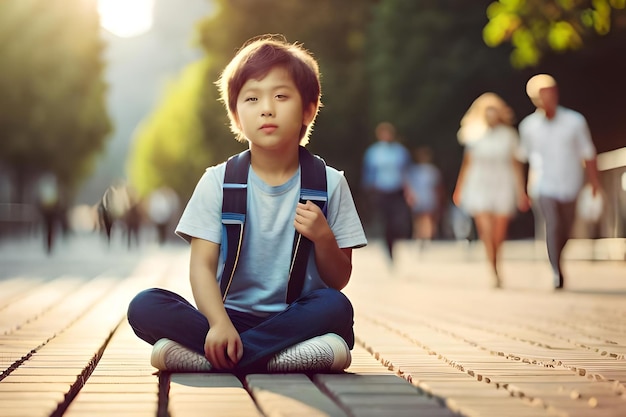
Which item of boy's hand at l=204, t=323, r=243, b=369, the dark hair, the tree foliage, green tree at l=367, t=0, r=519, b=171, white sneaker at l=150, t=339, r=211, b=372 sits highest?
green tree at l=367, t=0, r=519, b=171

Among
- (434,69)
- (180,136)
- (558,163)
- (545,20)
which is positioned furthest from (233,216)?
(180,136)

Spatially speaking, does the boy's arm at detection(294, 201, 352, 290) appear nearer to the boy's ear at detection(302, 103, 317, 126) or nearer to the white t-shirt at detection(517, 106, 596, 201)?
the boy's ear at detection(302, 103, 317, 126)

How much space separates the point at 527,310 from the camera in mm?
8555

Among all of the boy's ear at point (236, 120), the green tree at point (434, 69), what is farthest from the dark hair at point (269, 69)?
the green tree at point (434, 69)

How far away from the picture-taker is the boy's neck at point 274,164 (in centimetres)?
471

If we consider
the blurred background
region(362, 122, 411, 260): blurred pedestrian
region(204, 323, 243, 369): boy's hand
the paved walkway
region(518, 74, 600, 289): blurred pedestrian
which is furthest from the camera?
the blurred background

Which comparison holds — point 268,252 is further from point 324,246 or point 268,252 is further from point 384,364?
point 384,364

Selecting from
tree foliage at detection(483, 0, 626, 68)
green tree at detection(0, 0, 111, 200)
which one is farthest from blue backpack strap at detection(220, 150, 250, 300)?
green tree at detection(0, 0, 111, 200)

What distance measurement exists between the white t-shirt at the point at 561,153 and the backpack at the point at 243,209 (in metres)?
6.83

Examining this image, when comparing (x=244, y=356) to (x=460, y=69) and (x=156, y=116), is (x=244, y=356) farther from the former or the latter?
(x=156, y=116)

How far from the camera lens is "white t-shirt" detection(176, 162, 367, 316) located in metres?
4.63

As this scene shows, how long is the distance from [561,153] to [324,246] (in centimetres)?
714

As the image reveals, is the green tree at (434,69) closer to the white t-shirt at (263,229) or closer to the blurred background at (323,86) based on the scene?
the blurred background at (323,86)

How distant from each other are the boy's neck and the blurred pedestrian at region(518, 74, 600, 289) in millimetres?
6795
